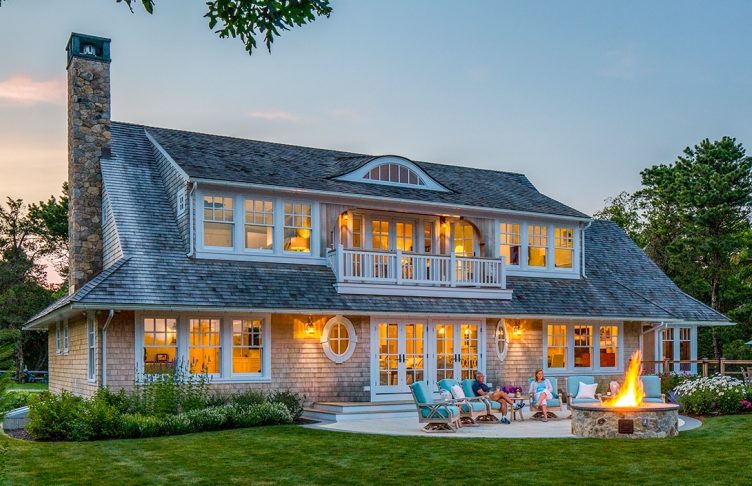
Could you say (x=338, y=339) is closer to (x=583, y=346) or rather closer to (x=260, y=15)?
(x=583, y=346)

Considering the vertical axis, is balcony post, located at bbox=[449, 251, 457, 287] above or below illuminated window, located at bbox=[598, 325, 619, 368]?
above

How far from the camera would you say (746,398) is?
20.0 meters

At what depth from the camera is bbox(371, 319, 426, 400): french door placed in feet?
68.5

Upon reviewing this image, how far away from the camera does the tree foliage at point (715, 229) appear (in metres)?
36.3

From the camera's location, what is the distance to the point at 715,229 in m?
37.6

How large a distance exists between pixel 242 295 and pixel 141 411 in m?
3.27

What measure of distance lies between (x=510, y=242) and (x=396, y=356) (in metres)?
5.41

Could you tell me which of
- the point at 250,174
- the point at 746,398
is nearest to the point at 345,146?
the point at 250,174

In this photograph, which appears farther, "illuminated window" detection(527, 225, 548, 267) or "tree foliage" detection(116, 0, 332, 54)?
"illuminated window" detection(527, 225, 548, 267)

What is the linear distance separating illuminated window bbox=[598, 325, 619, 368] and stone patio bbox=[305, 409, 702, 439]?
19.0 ft

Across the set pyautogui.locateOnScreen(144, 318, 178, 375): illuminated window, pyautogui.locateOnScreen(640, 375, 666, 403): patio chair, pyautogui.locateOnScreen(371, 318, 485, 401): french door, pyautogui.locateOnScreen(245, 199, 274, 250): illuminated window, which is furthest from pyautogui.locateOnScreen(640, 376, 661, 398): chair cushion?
pyautogui.locateOnScreen(144, 318, 178, 375): illuminated window

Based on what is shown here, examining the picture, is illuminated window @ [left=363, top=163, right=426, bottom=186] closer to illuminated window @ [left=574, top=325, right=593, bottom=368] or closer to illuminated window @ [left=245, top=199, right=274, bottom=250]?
illuminated window @ [left=245, top=199, right=274, bottom=250]

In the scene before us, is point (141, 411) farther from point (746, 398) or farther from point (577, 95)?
point (577, 95)

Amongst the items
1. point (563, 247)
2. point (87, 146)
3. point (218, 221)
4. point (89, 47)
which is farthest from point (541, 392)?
point (89, 47)
